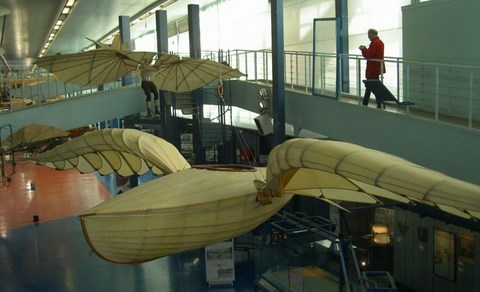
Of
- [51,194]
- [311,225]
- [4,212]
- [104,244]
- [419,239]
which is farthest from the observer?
[51,194]

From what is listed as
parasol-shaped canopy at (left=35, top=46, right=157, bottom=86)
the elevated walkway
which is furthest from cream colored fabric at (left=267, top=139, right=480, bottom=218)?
parasol-shaped canopy at (left=35, top=46, right=157, bottom=86)

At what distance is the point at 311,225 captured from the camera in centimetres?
919

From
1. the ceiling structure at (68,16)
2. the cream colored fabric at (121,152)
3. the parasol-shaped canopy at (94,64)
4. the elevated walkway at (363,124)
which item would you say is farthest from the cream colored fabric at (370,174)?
the ceiling structure at (68,16)

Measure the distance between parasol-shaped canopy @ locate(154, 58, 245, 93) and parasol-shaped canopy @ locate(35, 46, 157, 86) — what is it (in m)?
0.54

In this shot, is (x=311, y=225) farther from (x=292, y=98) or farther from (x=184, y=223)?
(x=184, y=223)

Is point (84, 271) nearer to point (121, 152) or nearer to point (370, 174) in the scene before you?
point (121, 152)

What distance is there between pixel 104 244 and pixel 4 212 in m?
15.6

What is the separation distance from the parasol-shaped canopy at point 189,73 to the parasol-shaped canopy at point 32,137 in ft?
8.88

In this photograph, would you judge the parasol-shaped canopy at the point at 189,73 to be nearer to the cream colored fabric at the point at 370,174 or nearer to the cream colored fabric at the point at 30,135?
the cream colored fabric at the point at 30,135

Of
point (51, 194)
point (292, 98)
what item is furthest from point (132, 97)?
point (51, 194)

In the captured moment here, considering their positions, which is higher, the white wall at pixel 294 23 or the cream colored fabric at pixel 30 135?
the white wall at pixel 294 23

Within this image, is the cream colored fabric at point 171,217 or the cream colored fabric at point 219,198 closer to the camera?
the cream colored fabric at point 219,198

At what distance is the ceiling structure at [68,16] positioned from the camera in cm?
1524

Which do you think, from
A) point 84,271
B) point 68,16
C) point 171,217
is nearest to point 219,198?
point 171,217
